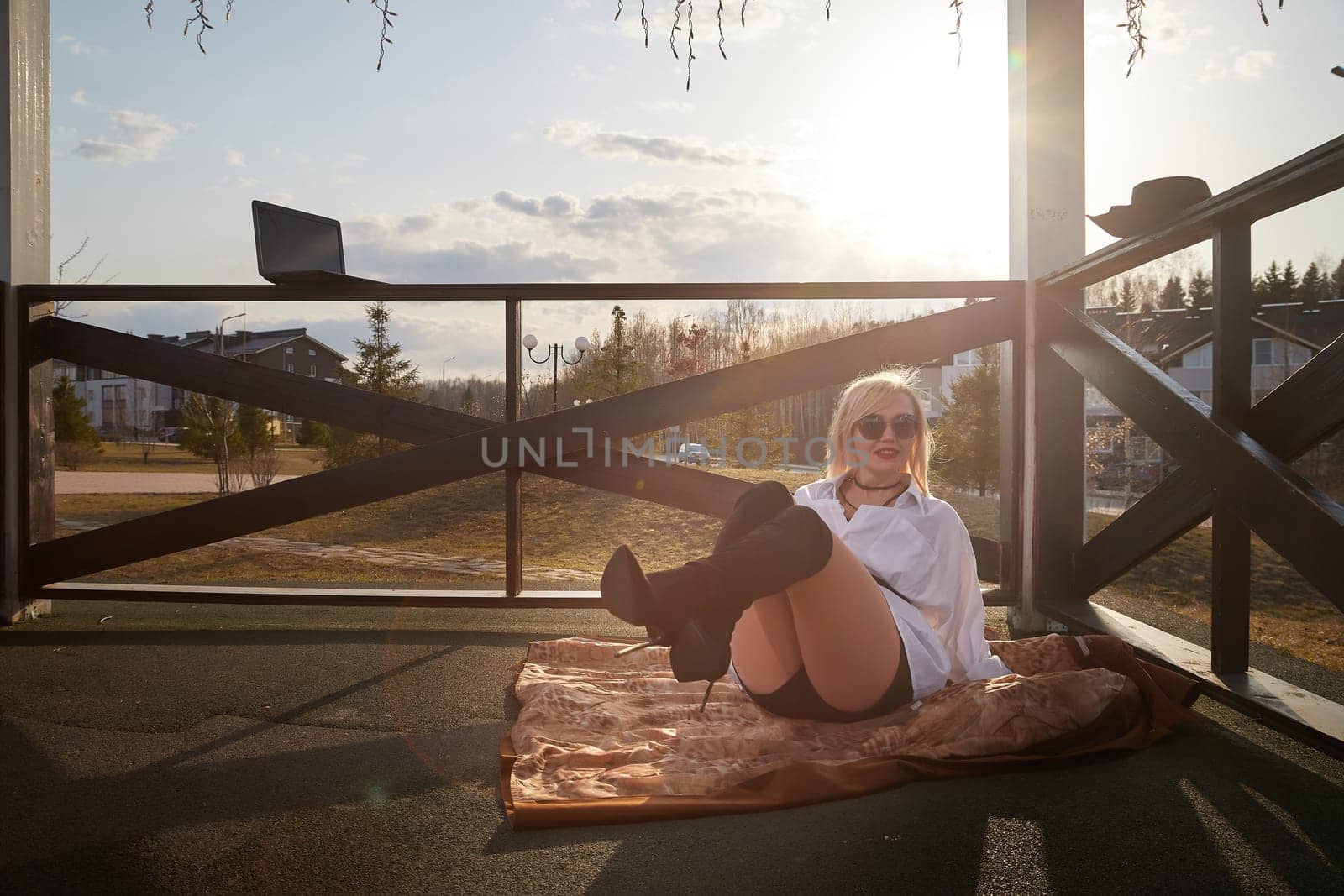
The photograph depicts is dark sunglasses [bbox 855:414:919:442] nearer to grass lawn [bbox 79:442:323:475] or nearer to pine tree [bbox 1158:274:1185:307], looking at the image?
grass lawn [bbox 79:442:323:475]

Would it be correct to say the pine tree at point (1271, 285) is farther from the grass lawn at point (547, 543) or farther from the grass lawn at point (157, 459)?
the grass lawn at point (157, 459)

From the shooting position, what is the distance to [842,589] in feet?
5.81

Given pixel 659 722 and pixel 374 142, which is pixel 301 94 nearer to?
pixel 374 142

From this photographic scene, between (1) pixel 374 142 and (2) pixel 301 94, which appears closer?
(2) pixel 301 94

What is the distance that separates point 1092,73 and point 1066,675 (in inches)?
102

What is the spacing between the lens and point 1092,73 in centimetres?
334

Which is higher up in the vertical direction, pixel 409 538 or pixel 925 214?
pixel 925 214

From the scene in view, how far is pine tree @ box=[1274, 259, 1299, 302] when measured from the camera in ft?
78.5

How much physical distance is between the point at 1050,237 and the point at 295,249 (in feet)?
10.3

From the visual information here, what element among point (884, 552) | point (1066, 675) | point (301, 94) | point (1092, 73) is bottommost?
point (1066, 675)

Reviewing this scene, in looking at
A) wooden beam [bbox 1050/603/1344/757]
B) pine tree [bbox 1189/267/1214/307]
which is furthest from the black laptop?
pine tree [bbox 1189/267/1214/307]

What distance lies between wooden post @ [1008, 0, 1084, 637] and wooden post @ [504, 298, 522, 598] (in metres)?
2.08

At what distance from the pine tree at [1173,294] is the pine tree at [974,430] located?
46.3ft

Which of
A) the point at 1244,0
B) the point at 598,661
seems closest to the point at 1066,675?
the point at 598,661
